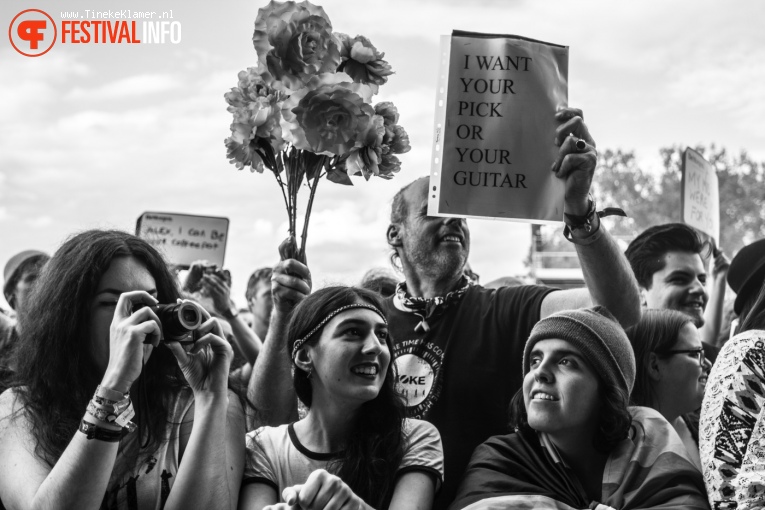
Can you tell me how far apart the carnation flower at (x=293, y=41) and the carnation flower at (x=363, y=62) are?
0.11 meters

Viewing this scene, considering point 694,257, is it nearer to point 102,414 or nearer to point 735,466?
point 735,466

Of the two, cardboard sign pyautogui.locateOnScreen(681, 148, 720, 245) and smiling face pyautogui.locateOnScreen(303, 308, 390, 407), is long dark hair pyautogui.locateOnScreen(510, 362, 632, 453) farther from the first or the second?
cardboard sign pyautogui.locateOnScreen(681, 148, 720, 245)

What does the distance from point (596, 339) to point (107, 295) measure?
5.02ft

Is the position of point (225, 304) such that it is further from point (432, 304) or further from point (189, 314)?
→ point (189, 314)

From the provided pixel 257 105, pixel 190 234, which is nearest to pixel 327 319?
pixel 257 105

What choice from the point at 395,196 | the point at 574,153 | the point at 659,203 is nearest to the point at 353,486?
the point at 574,153

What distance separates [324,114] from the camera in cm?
288

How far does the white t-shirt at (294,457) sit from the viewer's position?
2.71m

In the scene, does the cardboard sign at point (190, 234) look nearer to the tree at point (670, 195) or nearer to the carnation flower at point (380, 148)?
the carnation flower at point (380, 148)

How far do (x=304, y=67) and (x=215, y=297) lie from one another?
2281 mm

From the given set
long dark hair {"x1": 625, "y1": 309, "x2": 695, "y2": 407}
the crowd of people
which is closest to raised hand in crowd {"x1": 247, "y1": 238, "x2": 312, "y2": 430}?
the crowd of people

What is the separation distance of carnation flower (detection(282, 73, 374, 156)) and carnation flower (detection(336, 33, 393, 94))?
0.14 metres

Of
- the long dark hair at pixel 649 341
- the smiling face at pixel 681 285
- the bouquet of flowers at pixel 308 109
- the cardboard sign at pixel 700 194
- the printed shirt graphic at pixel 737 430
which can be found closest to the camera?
the printed shirt graphic at pixel 737 430

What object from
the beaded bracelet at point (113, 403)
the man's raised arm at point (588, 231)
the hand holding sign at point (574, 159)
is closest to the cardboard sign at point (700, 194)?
the man's raised arm at point (588, 231)
